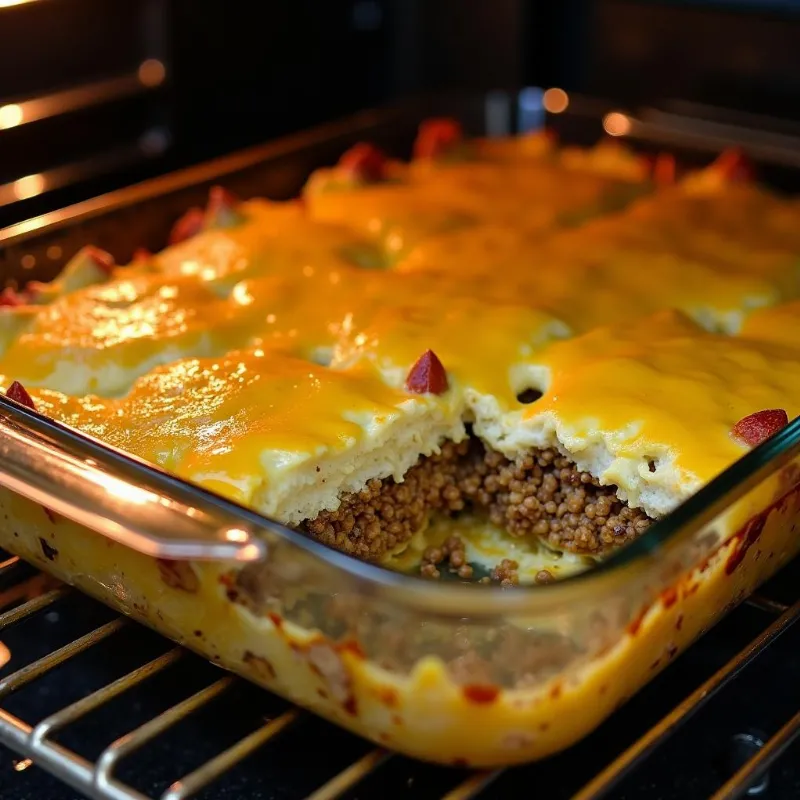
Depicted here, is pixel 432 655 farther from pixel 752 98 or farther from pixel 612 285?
pixel 752 98

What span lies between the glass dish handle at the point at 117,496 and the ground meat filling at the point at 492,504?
11.3 inches

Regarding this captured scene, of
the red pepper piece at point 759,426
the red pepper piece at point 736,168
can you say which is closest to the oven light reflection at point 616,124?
the red pepper piece at point 736,168

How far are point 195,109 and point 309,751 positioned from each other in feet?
4.24

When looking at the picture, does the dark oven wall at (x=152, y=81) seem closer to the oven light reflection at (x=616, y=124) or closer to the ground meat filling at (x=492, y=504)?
the oven light reflection at (x=616, y=124)

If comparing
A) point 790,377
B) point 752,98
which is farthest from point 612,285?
point 752,98

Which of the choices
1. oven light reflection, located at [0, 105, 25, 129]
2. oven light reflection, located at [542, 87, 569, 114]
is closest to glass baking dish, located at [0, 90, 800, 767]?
oven light reflection, located at [0, 105, 25, 129]

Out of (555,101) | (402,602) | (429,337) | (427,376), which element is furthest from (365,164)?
(402,602)

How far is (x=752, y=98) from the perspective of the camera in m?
2.32

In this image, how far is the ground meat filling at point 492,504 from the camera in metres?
1.50

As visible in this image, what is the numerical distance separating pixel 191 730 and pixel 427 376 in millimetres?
482

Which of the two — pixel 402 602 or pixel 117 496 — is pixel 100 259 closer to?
pixel 117 496

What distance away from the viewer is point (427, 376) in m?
1.53

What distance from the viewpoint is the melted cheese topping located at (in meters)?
1.44

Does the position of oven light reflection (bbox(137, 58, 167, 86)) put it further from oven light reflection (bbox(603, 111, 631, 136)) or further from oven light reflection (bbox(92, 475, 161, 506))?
oven light reflection (bbox(92, 475, 161, 506))
